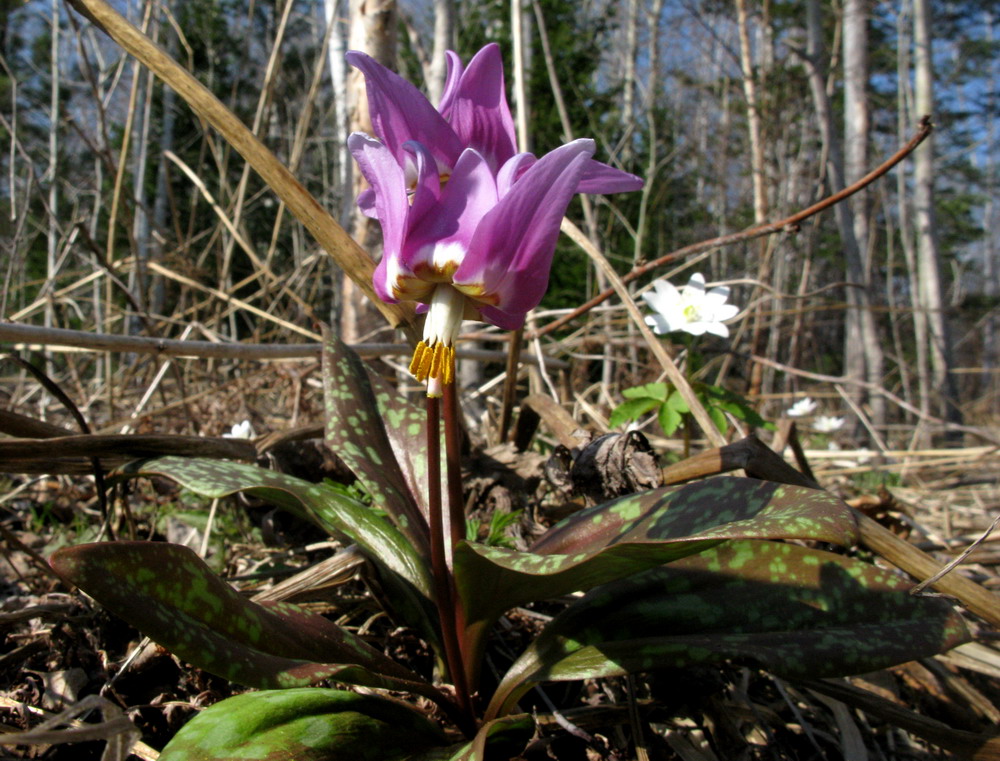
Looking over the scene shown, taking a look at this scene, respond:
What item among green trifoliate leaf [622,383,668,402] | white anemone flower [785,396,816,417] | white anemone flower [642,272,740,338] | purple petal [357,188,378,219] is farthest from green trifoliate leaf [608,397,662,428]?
white anemone flower [785,396,816,417]

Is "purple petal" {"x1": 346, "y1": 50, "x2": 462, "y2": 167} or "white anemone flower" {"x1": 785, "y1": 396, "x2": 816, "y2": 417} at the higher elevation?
"purple petal" {"x1": 346, "y1": 50, "x2": 462, "y2": 167}

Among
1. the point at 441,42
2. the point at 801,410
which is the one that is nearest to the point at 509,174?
the point at 801,410

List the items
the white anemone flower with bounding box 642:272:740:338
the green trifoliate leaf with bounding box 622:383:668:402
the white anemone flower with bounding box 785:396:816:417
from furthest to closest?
1. the white anemone flower with bounding box 785:396:816:417
2. the white anemone flower with bounding box 642:272:740:338
3. the green trifoliate leaf with bounding box 622:383:668:402

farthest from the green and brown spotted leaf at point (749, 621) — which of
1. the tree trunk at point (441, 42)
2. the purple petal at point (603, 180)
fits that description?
the tree trunk at point (441, 42)

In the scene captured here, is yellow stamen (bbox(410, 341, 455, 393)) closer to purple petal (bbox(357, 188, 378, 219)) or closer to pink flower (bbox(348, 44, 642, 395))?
pink flower (bbox(348, 44, 642, 395))

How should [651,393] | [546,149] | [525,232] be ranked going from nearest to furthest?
[525,232]
[651,393]
[546,149]

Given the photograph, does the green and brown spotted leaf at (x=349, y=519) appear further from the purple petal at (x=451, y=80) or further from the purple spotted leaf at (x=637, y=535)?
the purple petal at (x=451, y=80)

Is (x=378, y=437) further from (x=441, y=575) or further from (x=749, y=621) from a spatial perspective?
(x=749, y=621)
